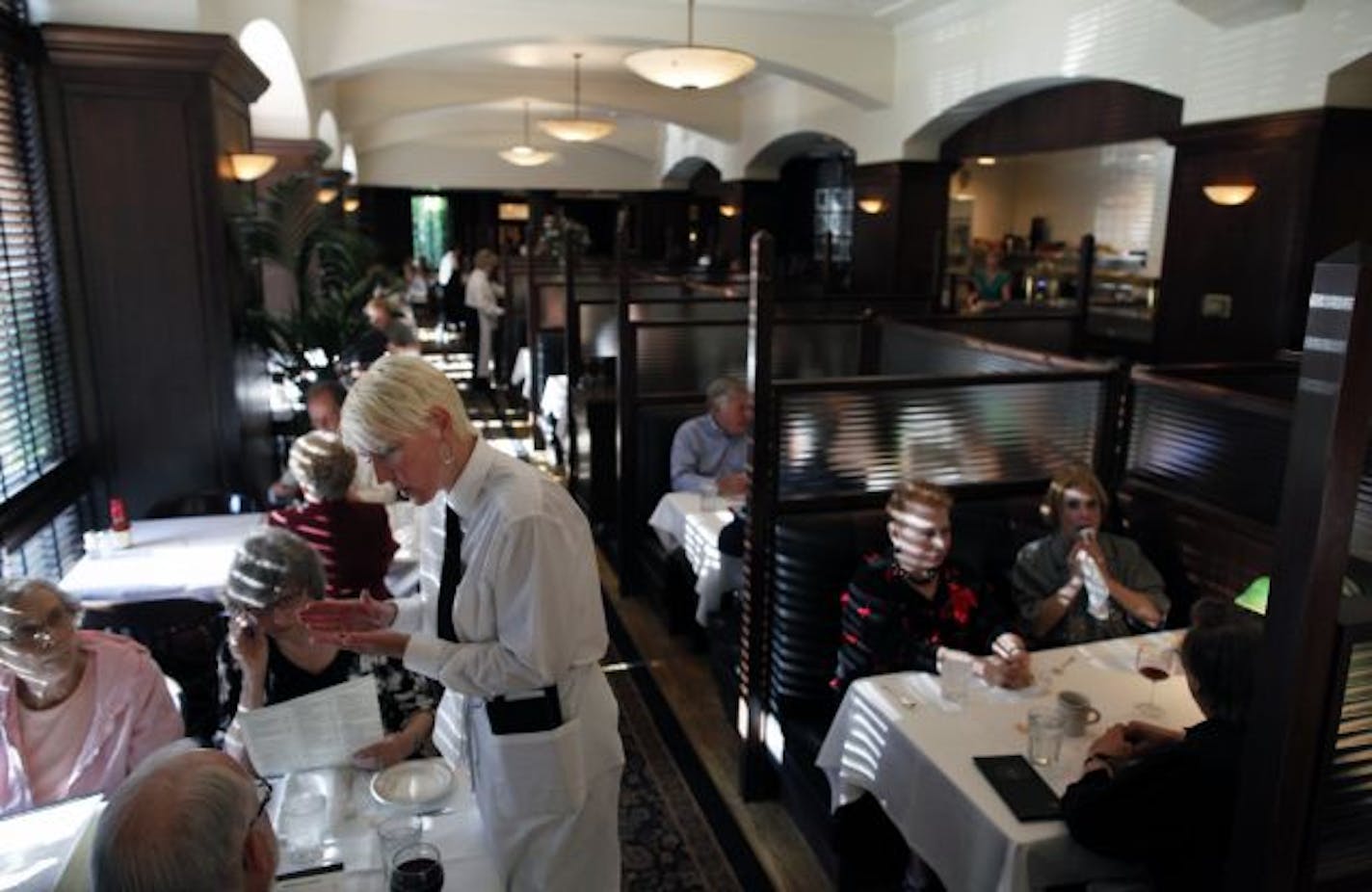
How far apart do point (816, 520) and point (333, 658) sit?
65.7 inches

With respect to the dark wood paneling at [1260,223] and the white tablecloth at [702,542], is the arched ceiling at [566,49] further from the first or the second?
the white tablecloth at [702,542]

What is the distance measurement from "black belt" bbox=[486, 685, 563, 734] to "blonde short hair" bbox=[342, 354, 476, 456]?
1.79 feet

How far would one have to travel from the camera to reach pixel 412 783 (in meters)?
1.90

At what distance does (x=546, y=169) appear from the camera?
19.5 metres

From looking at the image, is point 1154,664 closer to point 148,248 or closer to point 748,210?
point 148,248

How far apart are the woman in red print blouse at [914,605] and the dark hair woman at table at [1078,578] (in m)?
0.32

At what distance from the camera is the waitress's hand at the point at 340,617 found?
1.91m

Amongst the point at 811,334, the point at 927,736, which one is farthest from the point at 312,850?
the point at 811,334

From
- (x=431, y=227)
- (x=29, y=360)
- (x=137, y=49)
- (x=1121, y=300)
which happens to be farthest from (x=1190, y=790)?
(x=431, y=227)

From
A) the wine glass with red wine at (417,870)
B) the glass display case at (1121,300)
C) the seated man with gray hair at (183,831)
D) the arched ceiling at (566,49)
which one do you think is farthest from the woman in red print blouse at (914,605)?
the arched ceiling at (566,49)

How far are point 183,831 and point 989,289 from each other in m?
12.1

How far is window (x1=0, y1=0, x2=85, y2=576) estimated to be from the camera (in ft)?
12.3

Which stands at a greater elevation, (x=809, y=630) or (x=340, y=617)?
(x=340, y=617)

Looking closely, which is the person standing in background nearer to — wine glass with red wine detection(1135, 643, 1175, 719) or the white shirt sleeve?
wine glass with red wine detection(1135, 643, 1175, 719)
